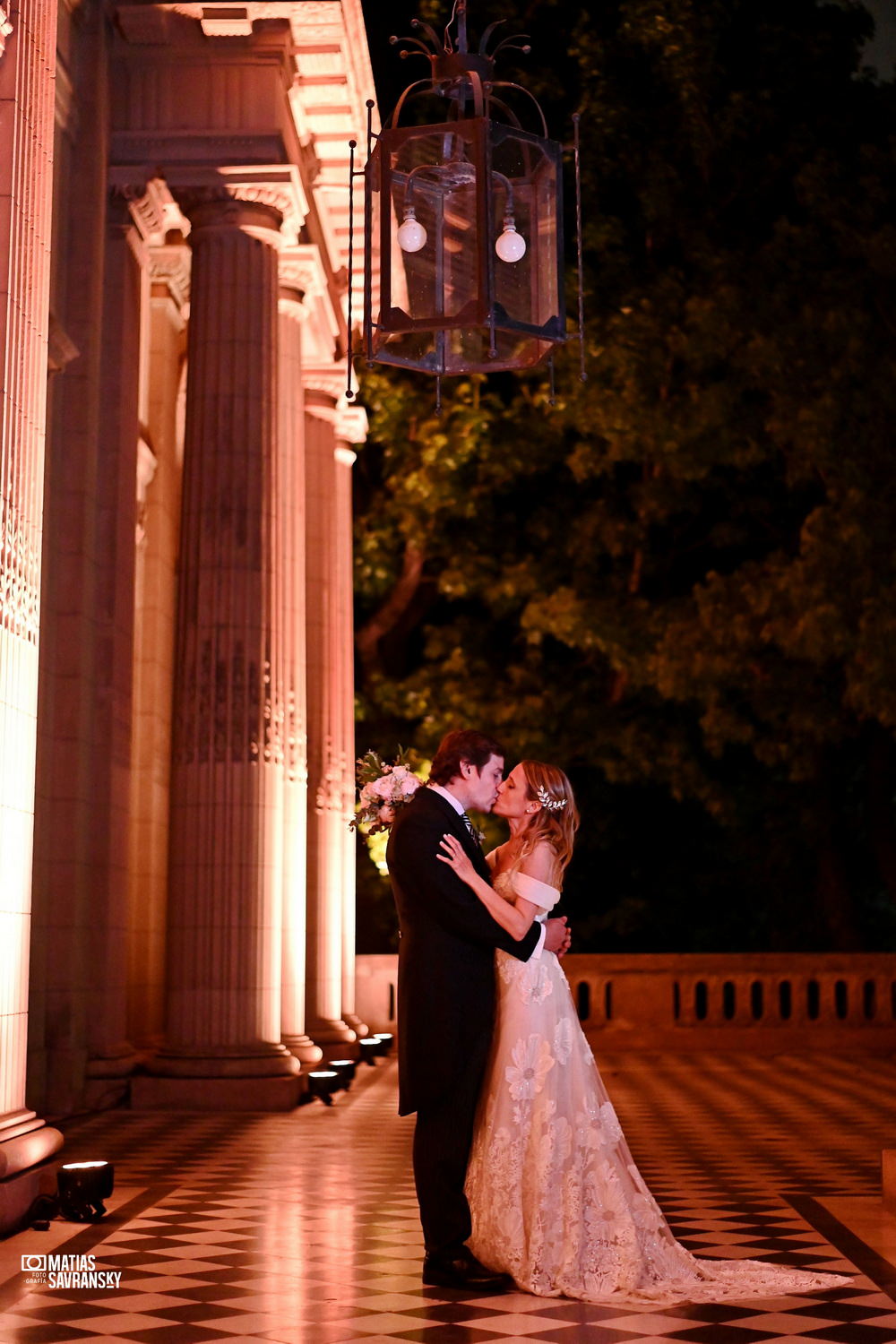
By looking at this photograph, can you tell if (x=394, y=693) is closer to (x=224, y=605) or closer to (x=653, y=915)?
(x=653, y=915)

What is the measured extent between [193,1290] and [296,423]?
649 inches

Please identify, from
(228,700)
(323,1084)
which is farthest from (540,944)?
(323,1084)

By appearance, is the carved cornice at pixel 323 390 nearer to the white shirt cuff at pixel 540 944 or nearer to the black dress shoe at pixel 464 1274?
the white shirt cuff at pixel 540 944

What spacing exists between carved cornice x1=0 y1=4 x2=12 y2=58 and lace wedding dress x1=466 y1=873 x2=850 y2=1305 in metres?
6.06

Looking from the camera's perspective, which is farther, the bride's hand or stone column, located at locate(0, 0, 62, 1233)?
stone column, located at locate(0, 0, 62, 1233)

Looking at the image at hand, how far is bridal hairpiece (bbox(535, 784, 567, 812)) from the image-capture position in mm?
9234

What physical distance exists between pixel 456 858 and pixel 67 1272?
310 cm

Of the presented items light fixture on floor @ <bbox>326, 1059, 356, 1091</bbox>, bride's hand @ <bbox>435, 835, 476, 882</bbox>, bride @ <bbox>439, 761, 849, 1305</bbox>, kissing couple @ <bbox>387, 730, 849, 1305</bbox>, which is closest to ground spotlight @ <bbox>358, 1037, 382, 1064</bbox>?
light fixture on floor @ <bbox>326, 1059, 356, 1091</bbox>

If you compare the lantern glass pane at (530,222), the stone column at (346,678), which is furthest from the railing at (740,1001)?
the lantern glass pane at (530,222)

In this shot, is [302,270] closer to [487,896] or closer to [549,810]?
[549,810]

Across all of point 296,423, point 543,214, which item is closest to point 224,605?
point 296,423

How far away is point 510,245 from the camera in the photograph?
916 cm

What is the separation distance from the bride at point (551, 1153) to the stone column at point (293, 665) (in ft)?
40.6

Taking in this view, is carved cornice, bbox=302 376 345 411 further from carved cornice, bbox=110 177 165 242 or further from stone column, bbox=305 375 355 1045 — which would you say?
carved cornice, bbox=110 177 165 242
